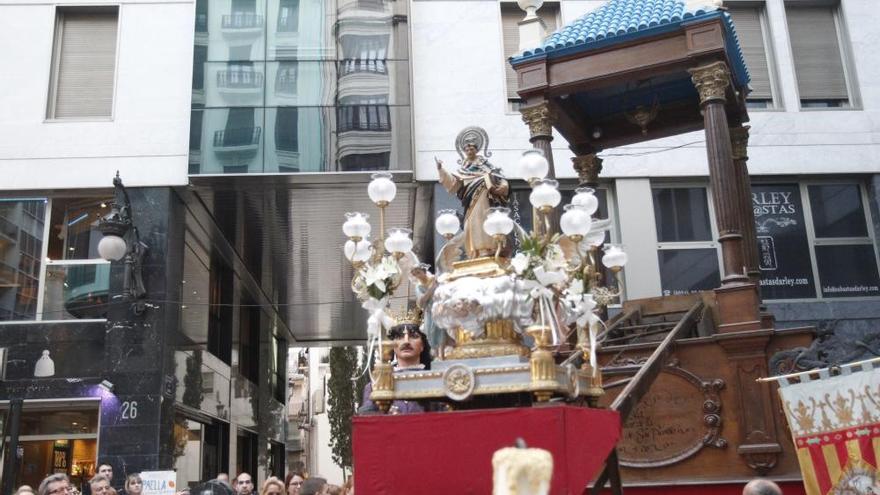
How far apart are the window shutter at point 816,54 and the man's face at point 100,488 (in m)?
14.8

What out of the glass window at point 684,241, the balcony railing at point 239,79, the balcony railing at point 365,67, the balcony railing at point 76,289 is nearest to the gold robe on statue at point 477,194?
the glass window at point 684,241

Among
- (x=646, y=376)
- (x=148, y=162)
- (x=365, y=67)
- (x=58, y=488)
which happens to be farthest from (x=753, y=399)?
(x=148, y=162)

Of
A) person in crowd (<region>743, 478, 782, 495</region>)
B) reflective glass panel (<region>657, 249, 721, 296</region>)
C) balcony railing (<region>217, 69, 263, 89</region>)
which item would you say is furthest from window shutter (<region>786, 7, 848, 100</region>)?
person in crowd (<region>743, 478, 782, 495</region>)

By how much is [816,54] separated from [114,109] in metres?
14.4

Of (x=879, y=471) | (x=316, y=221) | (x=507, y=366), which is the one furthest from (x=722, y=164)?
(x=316, y=221)

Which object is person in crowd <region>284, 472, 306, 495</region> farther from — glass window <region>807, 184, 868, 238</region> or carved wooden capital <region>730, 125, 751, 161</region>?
glass window <region>807, 184, 868, 238</region>

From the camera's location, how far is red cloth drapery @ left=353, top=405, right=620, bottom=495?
474 centimetres

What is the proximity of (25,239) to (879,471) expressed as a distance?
15.5m

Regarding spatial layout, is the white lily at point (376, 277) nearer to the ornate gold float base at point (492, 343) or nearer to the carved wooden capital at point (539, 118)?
the ornate gold float base at point (492, 343)

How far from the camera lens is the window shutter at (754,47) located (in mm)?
16641

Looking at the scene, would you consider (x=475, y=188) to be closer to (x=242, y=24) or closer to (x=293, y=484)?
(x=293, y=484)

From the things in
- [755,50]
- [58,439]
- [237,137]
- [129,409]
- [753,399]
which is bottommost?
[753,399]

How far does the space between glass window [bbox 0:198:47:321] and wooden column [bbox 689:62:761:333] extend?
514 inches

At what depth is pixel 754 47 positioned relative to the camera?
16812 millimetres
